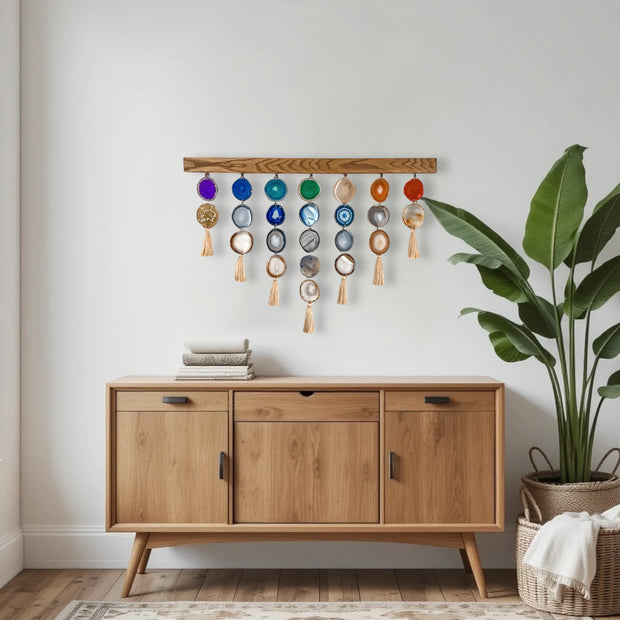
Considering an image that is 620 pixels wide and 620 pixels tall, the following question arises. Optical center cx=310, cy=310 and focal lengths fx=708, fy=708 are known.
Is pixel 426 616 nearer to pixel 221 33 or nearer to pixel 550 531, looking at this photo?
pixel 550 531

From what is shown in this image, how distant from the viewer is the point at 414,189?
3.03 meters

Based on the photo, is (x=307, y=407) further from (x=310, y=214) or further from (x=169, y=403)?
(x=310, y=214)

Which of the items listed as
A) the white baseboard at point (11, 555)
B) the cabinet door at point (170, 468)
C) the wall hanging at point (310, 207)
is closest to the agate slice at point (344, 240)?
the wall hanging at point (310, 207)

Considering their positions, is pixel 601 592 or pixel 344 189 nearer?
pixel 601 592

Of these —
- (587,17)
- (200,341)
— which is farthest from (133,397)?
(587,17)

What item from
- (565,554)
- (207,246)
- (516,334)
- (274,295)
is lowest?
(565,554)

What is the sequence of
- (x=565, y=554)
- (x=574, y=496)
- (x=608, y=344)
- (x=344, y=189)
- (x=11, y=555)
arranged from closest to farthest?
(x=565, y=554) → (x=574, y=496) → (x=608, y=344) → (x=11, y=555) → (x=344, y=189)

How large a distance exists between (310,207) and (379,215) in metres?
0.30

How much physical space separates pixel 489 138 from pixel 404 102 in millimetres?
400

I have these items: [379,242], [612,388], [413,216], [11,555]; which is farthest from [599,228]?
[11,555]

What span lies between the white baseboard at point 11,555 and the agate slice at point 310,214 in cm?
181

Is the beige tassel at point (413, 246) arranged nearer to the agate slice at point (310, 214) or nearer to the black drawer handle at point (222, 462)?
the agate slice at point (310, 214)

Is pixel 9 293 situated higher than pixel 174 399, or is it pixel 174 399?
pixel 9 293

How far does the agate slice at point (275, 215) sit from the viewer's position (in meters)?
3.04
